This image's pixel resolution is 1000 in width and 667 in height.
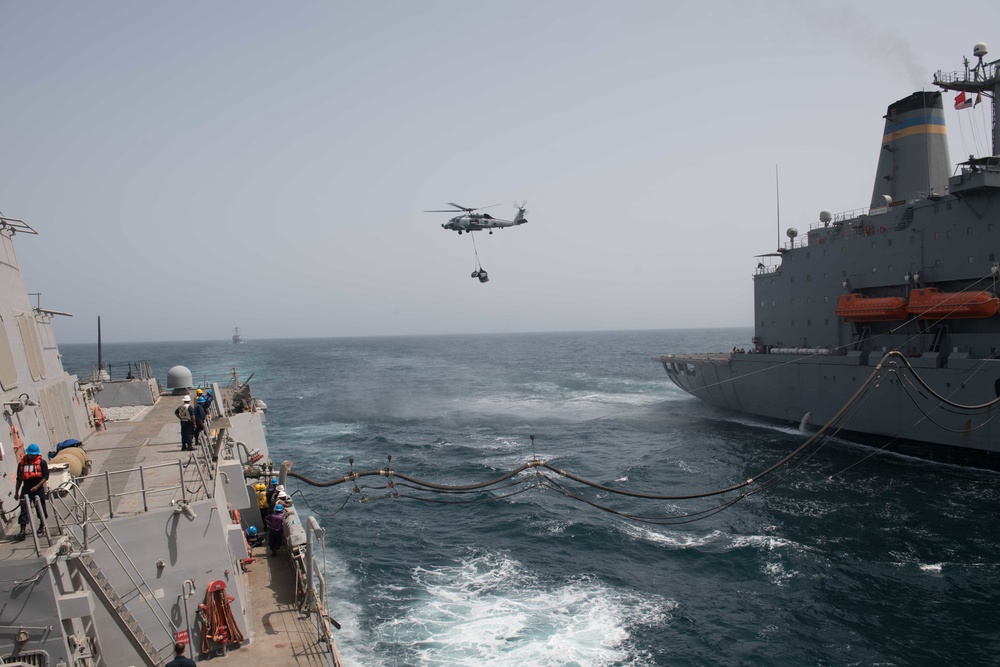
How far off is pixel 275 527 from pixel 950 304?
30627 millimetres

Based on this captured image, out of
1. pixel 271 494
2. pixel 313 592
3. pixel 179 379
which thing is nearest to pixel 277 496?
pixel 271 494

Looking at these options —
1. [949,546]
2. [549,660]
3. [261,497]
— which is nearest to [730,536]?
[949,546]

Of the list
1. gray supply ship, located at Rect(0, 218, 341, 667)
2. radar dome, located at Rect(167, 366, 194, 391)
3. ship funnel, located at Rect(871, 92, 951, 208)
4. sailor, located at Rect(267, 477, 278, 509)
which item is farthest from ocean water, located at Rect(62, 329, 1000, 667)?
ship funnel, located at Rect(871, 92, 951, 208)

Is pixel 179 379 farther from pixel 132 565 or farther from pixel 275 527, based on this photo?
pixel 132 565

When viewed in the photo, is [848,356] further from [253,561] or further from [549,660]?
[253,561]

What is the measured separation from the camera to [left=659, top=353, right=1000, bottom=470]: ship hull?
27.2m

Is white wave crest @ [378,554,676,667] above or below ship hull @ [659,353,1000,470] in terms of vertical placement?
below

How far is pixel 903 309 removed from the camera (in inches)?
1220

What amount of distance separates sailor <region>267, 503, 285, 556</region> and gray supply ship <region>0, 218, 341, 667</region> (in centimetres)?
23

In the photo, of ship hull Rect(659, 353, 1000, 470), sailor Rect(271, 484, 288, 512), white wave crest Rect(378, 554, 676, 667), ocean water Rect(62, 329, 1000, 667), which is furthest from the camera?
ship hull Rect(659, 353, 1000, 470)

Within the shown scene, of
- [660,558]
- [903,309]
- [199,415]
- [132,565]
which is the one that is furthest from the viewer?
[903,309]

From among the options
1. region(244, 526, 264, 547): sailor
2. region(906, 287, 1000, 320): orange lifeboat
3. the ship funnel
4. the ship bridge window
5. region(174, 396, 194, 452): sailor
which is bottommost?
region(244, 526, 264, 547): sailor

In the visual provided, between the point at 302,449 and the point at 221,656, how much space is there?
27369mm

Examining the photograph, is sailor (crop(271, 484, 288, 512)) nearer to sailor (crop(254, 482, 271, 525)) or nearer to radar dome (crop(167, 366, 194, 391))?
sailor (crop(254, 482, 271, 525))
